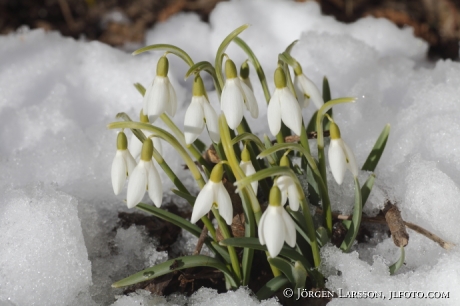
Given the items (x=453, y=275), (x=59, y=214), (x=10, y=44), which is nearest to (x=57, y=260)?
(x=59, y=214)

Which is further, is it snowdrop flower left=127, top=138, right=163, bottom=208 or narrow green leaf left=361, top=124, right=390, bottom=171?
narrow green leaf left=361, top=124, right=390, bottom=171

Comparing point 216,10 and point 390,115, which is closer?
point 390,115

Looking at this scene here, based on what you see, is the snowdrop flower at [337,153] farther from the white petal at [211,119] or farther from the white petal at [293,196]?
the white petal at [211,119]

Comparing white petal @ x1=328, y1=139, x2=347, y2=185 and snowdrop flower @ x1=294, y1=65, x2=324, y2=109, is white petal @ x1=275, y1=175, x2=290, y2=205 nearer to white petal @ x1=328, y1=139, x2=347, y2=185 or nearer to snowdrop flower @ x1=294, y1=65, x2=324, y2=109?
white petal @ x1=328, y1=139, x2=347, y2=185

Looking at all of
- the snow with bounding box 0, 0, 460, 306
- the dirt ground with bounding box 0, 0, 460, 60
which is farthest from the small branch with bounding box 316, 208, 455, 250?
the dirt ground with bounding box 0, 0, 460, 60

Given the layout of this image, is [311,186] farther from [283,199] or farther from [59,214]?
[59,214]

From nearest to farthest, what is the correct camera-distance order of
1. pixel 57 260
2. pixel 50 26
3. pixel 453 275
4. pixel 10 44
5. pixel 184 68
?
pixel 453 275
pixel 57 260
pixel 10 44
pixel 184 68
pixel 50 26

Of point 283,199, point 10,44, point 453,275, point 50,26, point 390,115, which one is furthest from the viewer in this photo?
point 50,26
